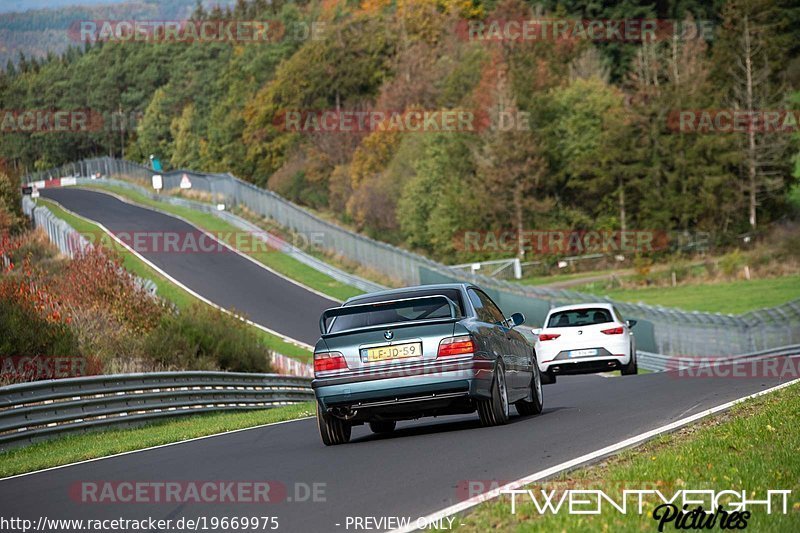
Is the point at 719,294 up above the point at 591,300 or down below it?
below

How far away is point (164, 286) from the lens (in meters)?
53.7

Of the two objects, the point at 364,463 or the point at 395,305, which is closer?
the point at 364,463

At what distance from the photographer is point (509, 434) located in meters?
13.1

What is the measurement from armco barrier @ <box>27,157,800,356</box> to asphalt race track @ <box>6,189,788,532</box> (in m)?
18.3

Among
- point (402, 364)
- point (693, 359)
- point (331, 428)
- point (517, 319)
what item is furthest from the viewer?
point (693, 359)

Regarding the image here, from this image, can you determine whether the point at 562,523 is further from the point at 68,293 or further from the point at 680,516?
the point at 68,293

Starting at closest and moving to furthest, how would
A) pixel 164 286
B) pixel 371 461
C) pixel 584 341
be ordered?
pixel 371 461 < pixel 584 341 < pixel 164 286

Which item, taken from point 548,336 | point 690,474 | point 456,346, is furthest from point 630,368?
point 690,474

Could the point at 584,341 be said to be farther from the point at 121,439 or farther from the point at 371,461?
the point at 371,461

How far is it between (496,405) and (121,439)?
21.4 ft

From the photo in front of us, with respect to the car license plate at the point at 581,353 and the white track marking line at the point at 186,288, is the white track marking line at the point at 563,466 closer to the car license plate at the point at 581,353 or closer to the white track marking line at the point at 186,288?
the car license plate at the point at 581,353

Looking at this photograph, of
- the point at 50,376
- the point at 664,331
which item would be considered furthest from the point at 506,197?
the point at 50,376

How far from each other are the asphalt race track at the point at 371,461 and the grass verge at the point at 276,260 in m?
35.3

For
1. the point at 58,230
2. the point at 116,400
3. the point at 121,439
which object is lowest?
the point at 58,230
